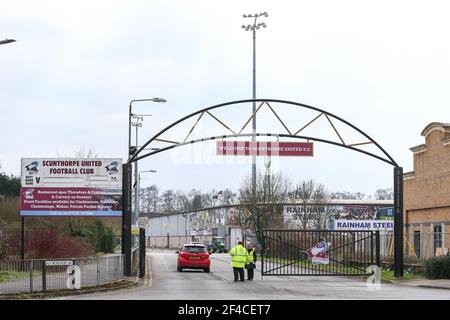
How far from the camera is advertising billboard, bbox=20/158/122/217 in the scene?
29.7 metres

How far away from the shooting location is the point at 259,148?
30.2 metres

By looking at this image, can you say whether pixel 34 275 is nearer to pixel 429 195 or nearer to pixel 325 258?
pixel 325 258

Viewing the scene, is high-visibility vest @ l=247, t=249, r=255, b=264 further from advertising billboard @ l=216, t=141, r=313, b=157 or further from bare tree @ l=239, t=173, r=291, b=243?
bare tree @ l=239, t=173, r=291, b=243

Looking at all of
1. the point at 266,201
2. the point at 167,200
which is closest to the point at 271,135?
the point at 266,201

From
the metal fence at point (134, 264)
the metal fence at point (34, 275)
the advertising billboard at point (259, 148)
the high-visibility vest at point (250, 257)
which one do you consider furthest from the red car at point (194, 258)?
the metal fence at point (34, 275)

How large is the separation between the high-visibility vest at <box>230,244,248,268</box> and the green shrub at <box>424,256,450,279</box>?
26.0 ft

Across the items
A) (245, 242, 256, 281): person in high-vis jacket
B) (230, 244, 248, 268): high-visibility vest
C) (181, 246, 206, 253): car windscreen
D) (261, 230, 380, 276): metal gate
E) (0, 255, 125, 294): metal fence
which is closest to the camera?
(0, 255, 125, 294): metal fence

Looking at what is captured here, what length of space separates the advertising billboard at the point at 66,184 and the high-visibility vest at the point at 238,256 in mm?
5234

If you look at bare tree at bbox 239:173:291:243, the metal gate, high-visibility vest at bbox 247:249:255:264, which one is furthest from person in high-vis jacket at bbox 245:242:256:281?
bare tree at bbox 239:173:291:243

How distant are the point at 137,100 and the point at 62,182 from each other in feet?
41.9

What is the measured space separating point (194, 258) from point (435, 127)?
48.3ft

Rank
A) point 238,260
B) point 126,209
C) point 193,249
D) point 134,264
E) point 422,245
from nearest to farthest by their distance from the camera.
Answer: point 126,209 < point 238,260 < point 134,264 < point 193,249 < point 422,245

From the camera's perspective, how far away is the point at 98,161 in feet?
97.7
